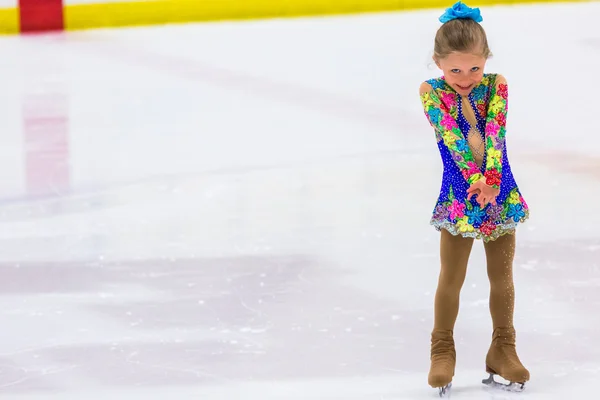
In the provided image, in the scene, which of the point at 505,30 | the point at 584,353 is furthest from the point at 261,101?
the point at 584,353

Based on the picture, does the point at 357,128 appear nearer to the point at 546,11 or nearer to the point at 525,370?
the point at 525,370

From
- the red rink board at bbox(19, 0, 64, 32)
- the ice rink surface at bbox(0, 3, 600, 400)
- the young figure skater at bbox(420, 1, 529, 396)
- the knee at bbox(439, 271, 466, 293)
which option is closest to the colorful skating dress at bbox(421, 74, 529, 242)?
the young figure skater at bbox(420, 1, 529, 396)

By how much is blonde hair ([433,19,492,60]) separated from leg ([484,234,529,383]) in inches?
14.5

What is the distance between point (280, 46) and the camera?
671 cm

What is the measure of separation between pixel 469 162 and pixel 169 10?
17.7 ft

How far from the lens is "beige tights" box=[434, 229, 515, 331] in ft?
7.80

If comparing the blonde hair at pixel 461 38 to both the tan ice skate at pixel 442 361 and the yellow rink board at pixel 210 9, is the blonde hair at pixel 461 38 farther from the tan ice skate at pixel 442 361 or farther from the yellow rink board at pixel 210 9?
the yellow rink board at pixel 210 9

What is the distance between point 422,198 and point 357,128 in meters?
1.03

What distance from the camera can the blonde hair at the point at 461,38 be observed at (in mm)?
2262

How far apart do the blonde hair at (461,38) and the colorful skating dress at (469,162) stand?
79mm

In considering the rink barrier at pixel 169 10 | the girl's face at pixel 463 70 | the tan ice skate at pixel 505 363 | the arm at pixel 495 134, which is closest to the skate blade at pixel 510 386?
the tan ice skate at pixel 505 363

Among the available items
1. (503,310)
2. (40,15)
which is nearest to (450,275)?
(503,310)

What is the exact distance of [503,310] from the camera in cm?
243

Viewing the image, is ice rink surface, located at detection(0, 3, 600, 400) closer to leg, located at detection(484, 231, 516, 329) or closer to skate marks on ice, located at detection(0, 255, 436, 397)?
skate marks on ice, located at detection(0, 255, 436, 397)
